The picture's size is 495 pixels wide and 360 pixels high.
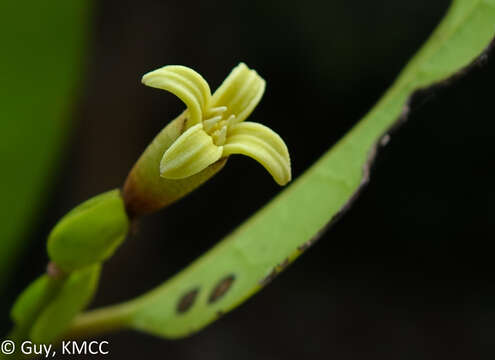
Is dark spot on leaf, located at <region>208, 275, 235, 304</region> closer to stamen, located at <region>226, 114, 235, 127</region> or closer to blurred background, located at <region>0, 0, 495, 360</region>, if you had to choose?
stamen, located at <region>226, 114, 235, 127</region>

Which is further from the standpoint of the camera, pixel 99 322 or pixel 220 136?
pixel 99 322

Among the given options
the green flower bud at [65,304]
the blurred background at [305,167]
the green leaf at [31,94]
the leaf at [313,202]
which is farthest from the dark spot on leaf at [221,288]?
the blurred background at [305,167]

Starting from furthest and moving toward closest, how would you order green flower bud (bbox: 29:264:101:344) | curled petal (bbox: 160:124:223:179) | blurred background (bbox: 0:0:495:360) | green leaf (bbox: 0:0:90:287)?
1. blurred background (bbox: 0:0:495:360)
2. green leaf (bbox: 0:0:90:287)
3. green flower bud (bbox: 29:264:101:344)
4. curled petal (bbox: 160:124:223:179)

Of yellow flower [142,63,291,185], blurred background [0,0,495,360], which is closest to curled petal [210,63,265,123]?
yellow flower [142,63,291,185]

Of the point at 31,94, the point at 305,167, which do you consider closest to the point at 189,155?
the point at 31,94

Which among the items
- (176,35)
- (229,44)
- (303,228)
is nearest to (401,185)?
(229,44)

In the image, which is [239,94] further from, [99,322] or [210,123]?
[99,322]
